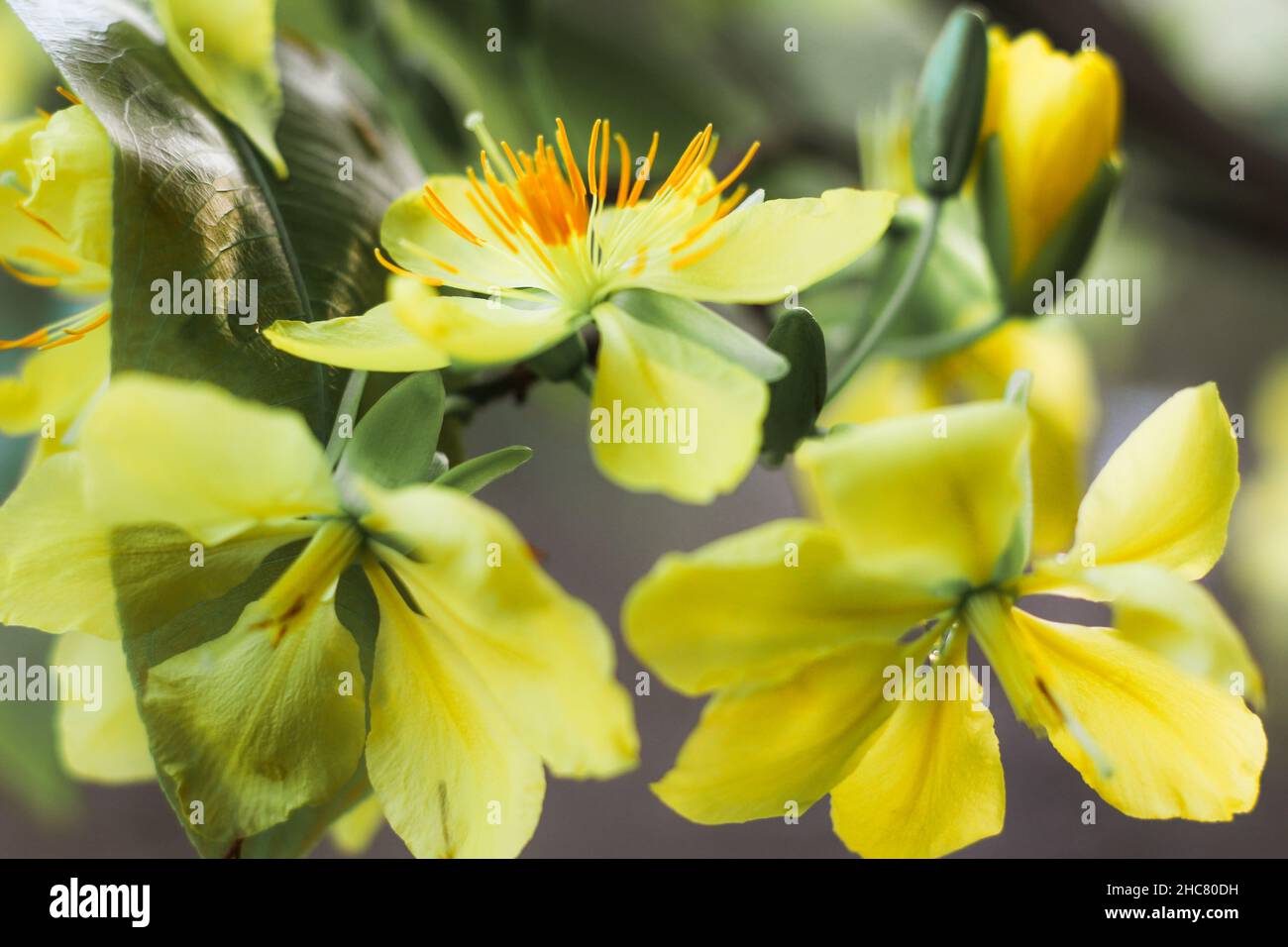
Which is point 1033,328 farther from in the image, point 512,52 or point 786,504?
point 786,504

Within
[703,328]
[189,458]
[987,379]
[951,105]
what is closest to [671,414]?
[703,328]

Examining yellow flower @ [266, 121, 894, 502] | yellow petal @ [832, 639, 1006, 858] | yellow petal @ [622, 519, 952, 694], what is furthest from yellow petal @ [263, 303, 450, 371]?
yellow petal @ [832, 639, 1006, 858]

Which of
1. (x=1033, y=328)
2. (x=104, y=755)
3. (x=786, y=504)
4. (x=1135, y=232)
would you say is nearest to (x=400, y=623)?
(x=104, y=755)

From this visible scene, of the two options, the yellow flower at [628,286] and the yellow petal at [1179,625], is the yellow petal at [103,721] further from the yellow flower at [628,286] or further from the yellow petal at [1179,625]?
the yellow petal at [1179,625]

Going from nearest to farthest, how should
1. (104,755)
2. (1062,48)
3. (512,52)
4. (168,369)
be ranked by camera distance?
(168,369), (104,755), (512,52), (1062,48)

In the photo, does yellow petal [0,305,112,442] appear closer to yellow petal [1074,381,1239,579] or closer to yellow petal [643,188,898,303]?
yellow petal [643,188,898,303]
